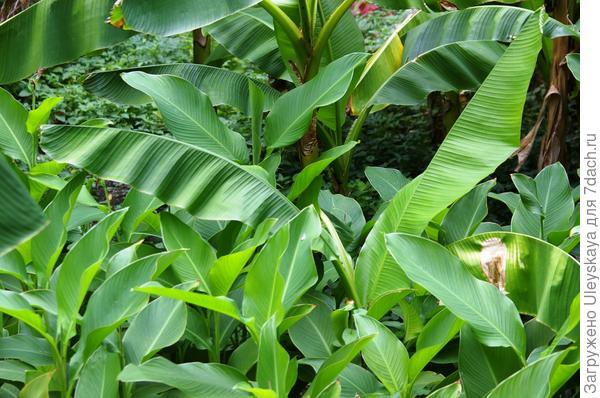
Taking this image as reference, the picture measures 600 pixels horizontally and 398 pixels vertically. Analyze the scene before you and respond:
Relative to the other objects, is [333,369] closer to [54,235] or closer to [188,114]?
[54,235]

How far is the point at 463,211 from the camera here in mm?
2404

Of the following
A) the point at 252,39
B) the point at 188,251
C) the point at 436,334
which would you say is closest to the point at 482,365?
the point at 436,334

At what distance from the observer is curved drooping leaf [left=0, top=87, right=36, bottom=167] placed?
7.80 ft

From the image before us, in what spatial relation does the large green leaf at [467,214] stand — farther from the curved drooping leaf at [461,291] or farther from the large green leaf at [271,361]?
the large green leaf at [271,361]

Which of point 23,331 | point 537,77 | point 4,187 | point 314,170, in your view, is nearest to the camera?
point 4,187

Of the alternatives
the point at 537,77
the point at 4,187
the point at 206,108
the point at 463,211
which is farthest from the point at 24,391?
the point at 537,77

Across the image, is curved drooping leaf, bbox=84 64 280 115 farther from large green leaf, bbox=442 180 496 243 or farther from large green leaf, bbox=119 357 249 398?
large green leaf, bbox=119 357 249 398

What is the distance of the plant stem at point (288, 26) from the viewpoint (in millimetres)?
2730

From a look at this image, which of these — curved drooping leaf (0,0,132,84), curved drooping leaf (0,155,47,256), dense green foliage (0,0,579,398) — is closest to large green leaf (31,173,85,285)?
dense green foliage (0,0,579,398)

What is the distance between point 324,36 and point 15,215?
200cm

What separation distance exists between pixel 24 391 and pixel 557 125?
8.66 feet

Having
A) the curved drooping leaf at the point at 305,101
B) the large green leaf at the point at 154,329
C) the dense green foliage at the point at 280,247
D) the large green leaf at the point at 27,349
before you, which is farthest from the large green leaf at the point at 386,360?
the curved drooping leaf at the point at 305,101

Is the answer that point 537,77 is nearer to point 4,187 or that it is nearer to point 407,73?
point 407,73

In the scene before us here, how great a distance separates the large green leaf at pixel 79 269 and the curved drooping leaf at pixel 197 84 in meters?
1.13
